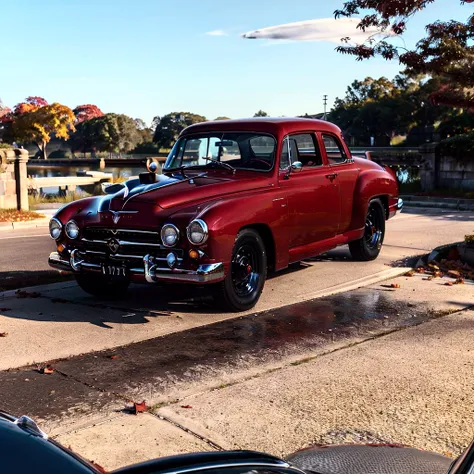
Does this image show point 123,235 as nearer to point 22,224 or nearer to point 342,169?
point 342,169

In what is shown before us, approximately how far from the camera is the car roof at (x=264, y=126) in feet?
27.0

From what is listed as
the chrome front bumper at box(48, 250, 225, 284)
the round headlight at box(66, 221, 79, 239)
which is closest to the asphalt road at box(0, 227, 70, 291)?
the round headlight at box(66, 221, 79, 239)

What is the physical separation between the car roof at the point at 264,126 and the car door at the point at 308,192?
4.1 inches

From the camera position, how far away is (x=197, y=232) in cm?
667

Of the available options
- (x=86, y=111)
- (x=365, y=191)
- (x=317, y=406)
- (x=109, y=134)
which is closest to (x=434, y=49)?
(x=365, y=191)

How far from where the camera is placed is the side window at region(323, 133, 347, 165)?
29.9 feet

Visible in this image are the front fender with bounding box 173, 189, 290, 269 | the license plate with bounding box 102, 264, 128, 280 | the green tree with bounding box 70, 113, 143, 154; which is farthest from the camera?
the green tree with bounding box 70, 113, 143, 154

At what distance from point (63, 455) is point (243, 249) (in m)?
5.68

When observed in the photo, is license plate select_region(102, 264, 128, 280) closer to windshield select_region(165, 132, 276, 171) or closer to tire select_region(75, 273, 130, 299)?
tire select_region(75, 273, 130, 299)

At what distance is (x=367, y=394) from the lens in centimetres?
497

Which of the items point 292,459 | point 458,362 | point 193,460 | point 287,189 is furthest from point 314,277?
point 193,460

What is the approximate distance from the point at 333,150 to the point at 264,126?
4.56ft

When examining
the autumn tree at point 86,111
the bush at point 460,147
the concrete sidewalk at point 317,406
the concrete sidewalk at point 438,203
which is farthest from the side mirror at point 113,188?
the autumn tree at point 86,111

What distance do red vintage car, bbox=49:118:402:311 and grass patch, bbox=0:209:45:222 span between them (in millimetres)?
9142
